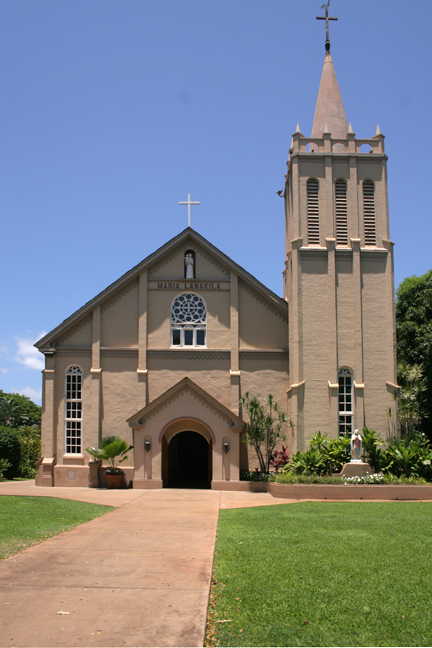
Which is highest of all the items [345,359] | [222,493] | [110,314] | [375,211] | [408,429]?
[375,211]

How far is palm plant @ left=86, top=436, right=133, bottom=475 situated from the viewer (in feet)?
82.5

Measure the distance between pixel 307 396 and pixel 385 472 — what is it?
433 cm

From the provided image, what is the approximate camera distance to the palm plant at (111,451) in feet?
82.5

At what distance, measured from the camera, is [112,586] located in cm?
826

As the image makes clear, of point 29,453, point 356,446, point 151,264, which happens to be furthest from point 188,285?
point 29,453

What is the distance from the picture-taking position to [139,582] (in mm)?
8508

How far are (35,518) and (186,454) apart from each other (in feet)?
57.7

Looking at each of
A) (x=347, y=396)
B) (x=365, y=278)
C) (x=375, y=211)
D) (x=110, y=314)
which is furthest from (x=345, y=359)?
(x=110, y=314)

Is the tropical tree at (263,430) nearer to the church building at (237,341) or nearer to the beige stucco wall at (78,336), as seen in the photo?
the church building at (237,341)

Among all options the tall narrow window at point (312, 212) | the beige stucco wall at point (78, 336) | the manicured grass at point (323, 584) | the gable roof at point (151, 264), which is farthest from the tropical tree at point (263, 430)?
the manicured grass at point (323, 584)

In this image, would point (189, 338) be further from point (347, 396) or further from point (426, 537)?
point (426, 537)

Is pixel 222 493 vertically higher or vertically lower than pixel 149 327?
lower

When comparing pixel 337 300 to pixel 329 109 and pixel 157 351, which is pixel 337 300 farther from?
pixel 329 109

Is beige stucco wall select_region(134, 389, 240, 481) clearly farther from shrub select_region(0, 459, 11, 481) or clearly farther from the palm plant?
shrub select_region(0, 459, 11, 481)
